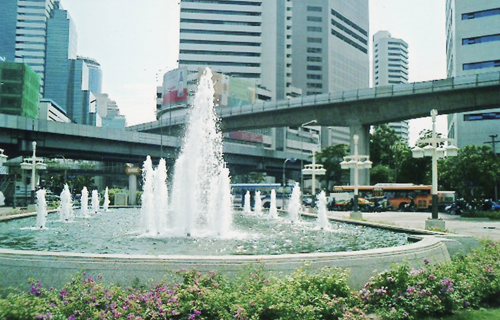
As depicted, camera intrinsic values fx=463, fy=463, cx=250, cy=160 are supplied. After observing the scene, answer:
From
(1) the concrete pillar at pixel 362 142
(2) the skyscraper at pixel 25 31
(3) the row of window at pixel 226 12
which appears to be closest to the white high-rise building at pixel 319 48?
(3) the row of window at pixel 226 12

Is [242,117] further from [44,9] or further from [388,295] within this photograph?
[44,9]

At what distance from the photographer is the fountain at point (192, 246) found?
25.2ft

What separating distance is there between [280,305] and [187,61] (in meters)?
114

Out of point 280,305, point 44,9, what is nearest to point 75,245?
point 280,305

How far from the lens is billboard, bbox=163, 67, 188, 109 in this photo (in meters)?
103

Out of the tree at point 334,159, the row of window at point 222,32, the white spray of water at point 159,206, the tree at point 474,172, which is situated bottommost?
the white spray of water at point 159,206

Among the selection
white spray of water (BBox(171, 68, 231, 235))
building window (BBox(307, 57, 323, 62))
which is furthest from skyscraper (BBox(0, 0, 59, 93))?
white spray of water (BBox(171, 68, 231, 235))

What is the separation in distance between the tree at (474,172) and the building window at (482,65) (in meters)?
27.3

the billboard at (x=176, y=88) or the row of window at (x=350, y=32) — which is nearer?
the billboard at (x=176, y=88)

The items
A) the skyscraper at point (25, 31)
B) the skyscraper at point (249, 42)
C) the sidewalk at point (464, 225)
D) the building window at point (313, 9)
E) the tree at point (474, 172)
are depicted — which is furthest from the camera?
the skyscraper at point (25, 31)

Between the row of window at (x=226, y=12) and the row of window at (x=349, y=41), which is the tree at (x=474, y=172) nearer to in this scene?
the row of window at (x=226, y=12)

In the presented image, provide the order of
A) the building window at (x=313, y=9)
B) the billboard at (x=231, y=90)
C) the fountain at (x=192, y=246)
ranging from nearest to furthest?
the fountain at (x=192, y=246) → the billboard at (x=231, y=90) → the building window at (x=313, y=9)

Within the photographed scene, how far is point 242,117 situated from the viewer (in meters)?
63.6

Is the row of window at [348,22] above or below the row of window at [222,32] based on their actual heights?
above
